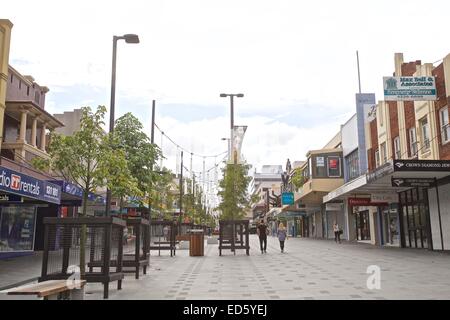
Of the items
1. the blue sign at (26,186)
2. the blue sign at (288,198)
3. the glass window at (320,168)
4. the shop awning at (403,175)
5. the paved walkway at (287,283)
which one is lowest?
the paved walkway at (287,283)

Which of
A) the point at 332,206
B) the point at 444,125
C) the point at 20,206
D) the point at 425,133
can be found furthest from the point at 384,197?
the point at 20,206

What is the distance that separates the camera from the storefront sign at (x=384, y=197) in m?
27.1

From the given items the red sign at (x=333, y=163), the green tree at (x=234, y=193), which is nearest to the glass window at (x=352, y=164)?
the red sign at (x=333, y=163)

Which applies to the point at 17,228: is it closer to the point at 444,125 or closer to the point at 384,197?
the point at 384,197

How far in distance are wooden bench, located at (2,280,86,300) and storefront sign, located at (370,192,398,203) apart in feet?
71.0

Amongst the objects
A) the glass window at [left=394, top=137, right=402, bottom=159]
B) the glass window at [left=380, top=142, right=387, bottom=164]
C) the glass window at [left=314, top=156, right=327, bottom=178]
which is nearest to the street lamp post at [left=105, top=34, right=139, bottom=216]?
the glass window at [left=394, top=137, right=402, bottom=159]

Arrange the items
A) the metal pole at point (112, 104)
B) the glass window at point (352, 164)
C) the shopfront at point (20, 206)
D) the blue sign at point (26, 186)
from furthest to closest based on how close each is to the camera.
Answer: the glass window at point (352, 164) → the shopfront at point (20, 206) → the blue sign at point (26, 186) → the metal pole at point (112, 104)

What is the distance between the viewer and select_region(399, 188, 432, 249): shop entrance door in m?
24.0

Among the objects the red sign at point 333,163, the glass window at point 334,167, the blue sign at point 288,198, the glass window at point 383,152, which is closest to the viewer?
the glass window at point 383,152

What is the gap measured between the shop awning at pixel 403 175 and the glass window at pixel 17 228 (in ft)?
57.5

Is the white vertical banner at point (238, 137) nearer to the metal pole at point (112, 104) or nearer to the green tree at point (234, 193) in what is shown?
the green tree at point (234, 193)

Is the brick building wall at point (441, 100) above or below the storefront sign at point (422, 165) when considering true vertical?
above

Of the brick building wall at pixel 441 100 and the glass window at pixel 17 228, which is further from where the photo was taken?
the glass window at pixel 17 228
